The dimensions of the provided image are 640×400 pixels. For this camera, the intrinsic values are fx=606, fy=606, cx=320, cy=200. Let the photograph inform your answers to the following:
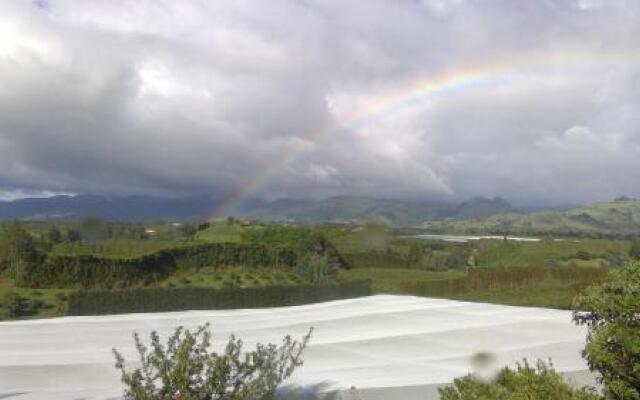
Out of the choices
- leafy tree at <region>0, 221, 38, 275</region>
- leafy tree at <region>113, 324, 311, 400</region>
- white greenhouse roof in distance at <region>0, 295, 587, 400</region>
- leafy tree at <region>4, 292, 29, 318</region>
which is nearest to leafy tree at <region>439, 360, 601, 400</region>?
leafy tree at <region>113, 324, 311, 400</region>

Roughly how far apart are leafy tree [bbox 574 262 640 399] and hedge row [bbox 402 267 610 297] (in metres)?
34.7

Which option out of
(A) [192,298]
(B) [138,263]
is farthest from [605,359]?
(B) [138,263]

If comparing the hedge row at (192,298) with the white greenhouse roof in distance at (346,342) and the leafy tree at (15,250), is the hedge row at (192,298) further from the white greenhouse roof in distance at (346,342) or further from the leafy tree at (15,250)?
the leafy tree at (15,250)

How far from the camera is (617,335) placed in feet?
18.3

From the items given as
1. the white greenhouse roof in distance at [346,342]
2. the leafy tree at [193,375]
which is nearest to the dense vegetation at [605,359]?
the leafy tree at [193,375]

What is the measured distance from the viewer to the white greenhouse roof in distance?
15047 millimetres

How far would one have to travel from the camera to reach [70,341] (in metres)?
23.1

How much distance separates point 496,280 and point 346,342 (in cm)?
2278

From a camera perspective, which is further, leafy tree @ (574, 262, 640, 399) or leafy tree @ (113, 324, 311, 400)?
leafy tree @ (113, 324, 311, 400)

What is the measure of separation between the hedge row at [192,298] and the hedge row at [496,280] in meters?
5.87

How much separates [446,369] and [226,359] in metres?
10.8

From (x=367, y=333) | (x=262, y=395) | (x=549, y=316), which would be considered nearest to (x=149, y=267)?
(x=367, y=333)

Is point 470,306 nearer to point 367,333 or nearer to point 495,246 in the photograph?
point 367,333

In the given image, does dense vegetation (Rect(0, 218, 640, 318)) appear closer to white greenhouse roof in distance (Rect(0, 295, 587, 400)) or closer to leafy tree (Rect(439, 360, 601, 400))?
white greenhouse roof in distance (Rect(0, 295, 587, 400))
